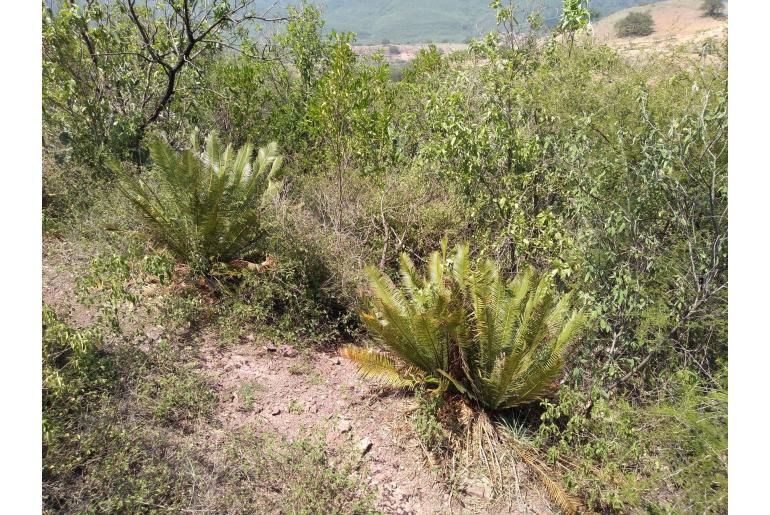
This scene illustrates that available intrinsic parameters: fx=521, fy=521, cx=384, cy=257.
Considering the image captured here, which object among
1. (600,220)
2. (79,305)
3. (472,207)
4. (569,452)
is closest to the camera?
(569,452)

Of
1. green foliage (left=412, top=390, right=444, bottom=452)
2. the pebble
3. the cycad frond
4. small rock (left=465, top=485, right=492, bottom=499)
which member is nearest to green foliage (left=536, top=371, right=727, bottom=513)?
small rock (left=465, top=485, right=492, bottom=499)

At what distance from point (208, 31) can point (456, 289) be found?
14.2ft

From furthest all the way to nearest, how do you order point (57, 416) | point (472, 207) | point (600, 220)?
point (472, 207) < point (600, 220) < point (57, 416)

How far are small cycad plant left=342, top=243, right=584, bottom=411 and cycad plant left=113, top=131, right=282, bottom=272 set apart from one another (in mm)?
1615

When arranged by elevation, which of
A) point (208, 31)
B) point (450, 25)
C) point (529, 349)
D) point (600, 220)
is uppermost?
point (450, 25)

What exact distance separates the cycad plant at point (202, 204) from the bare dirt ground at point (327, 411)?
31.8 inches

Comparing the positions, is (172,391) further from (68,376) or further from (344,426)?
(344,426)

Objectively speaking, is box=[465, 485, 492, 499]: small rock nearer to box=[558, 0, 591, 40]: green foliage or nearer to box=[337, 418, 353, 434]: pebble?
box=[337, 418, 353, 434]: pebble

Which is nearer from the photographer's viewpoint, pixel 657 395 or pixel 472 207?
pixel 657 395

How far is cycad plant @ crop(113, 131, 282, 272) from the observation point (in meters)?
4.62

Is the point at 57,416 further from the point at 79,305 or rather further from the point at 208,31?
Result: the point at 208,31

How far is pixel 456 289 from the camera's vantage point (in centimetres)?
430

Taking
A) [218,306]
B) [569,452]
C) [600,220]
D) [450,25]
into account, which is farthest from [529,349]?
[450,25]

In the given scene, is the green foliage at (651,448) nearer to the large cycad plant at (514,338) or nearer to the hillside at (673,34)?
the large cycad plant at (514,338)
